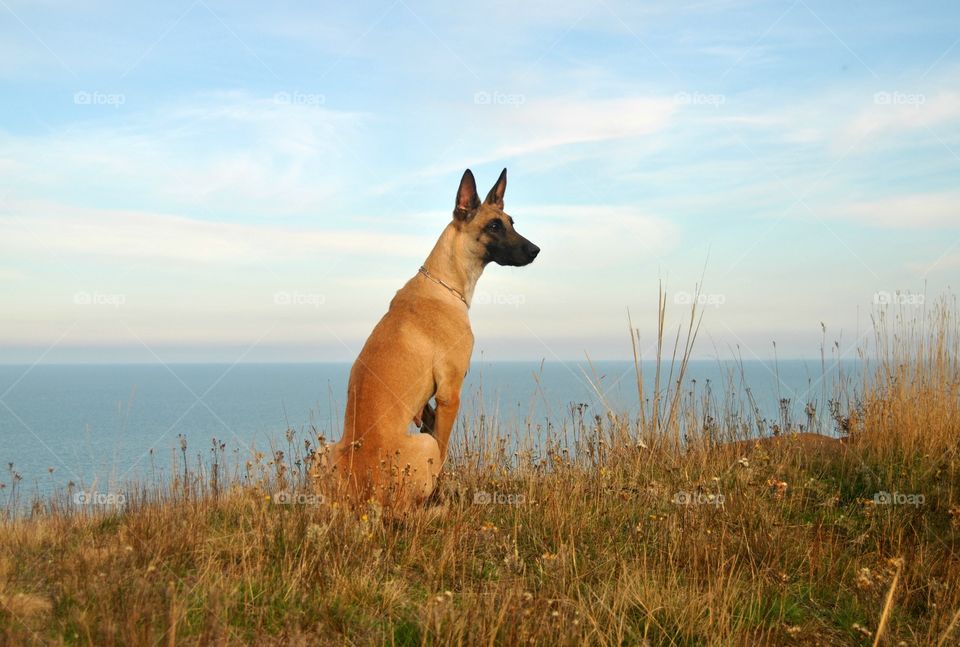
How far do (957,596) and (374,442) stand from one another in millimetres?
3569

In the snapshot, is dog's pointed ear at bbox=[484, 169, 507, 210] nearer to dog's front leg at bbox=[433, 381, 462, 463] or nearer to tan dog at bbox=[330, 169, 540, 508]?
tan dog at bbox=[330, 169, 540, 508]

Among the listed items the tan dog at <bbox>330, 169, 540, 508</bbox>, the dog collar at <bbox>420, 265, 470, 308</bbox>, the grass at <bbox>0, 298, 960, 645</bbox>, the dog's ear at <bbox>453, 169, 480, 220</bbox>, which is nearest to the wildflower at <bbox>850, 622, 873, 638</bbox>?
the grass at <bbox>0, 298, 960, 645</bbox>

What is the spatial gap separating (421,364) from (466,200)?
176cm

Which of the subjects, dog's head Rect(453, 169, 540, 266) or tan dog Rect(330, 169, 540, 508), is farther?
dog's head Rect(453, 169, 540, 266)

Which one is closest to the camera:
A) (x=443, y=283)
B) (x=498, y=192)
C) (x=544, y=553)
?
(x=544, y=553)

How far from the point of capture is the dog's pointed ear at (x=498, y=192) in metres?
6.68

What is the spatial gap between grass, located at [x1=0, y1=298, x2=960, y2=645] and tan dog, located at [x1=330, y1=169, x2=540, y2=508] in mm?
299

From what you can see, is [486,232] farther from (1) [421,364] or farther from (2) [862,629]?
(2) [862,629]

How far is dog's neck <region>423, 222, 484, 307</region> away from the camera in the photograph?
634cm

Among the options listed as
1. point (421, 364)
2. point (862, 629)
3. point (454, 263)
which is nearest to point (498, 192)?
point (454, 263)

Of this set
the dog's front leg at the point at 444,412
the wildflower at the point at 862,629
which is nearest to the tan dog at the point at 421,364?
the dog's front leg at the point at 444,412

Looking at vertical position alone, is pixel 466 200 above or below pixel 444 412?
above

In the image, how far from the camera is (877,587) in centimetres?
351

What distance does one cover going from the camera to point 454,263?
20.9 ft
